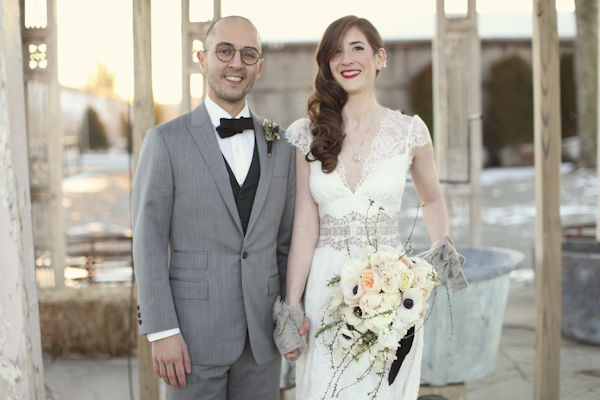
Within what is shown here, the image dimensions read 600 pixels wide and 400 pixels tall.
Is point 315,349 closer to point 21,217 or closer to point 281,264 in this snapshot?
point 281,264

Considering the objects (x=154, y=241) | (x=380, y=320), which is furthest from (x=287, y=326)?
(x=154, y=241)

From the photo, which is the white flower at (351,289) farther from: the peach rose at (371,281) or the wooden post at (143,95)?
the wooden post at (143,95)

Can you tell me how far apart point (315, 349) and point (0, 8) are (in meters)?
1.86

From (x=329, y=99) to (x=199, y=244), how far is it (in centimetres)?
92

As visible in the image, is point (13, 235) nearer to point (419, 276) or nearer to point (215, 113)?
point (215, 113)

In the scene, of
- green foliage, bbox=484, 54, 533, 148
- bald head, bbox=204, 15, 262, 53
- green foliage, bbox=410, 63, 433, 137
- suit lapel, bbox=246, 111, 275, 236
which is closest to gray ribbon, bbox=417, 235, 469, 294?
suit lapel, bbox=246, 111, 275, 236

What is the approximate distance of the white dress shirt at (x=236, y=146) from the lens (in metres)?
2.29

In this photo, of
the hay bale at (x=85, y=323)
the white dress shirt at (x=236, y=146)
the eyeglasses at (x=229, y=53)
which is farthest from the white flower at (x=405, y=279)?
the hay bale at (x=85, y=323)

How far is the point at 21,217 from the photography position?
2.28 meters

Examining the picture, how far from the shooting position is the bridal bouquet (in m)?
2.10

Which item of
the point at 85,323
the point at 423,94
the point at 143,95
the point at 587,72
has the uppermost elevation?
the point at 587,72

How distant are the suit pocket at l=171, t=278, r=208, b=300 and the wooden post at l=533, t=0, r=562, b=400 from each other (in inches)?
76.5

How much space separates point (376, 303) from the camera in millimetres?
2092

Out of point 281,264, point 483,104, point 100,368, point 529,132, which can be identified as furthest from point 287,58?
point 281,264
